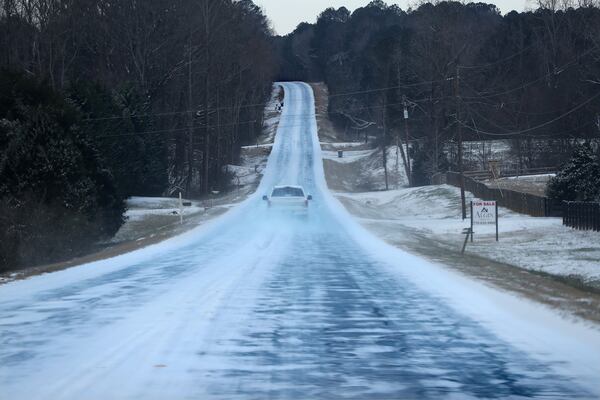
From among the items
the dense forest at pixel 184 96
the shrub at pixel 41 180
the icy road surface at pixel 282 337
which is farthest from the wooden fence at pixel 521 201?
the icy road surface at pixel 282 337

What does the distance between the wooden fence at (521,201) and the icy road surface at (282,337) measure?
25732 mm

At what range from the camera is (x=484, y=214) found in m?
30.2

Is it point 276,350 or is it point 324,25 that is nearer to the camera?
point 276,350

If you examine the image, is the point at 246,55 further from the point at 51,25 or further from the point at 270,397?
the point at 270,397

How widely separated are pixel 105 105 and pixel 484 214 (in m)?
34.8

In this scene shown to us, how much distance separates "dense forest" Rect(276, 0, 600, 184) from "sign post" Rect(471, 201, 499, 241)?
28545mm

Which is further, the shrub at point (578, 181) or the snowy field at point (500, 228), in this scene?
the shrub at point (578, 181)

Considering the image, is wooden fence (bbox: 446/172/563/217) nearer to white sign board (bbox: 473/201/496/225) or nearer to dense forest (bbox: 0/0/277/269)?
white sign board (bbox: 473/201/496/225)

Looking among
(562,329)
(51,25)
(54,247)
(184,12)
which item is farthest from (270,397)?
(184,12)

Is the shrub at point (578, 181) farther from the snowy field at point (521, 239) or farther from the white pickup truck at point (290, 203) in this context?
the white pickup truck at point (290, 203)

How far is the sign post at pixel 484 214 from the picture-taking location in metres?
30.2

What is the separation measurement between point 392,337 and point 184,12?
67614 millimetres

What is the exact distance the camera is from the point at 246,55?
3706 inches

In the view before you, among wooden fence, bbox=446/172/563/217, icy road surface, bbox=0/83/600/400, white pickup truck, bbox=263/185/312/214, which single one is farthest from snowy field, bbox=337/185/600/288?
white pickup truck, bbox=263/185/312/214
